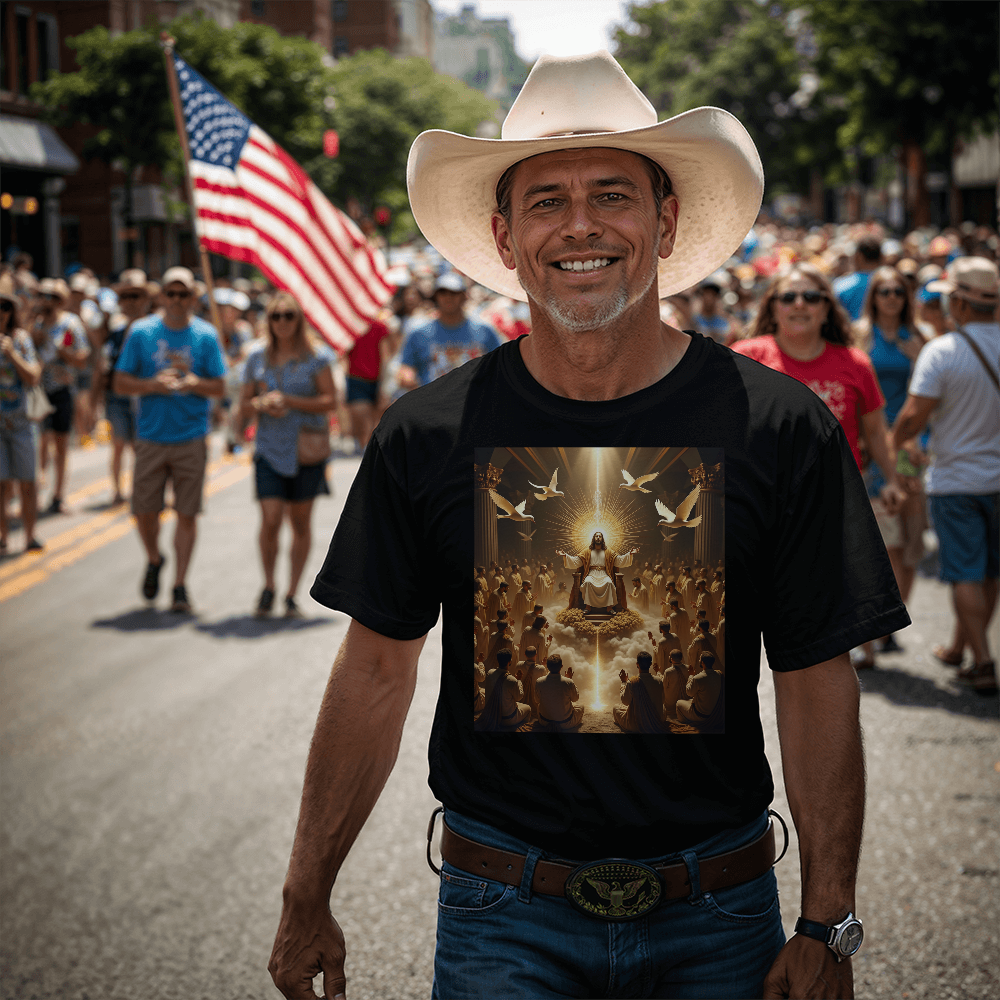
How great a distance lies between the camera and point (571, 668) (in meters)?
2.36

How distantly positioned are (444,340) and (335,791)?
785 centimetres

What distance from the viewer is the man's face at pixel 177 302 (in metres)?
9.21

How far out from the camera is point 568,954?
229 centimetres

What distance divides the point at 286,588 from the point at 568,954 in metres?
7.95

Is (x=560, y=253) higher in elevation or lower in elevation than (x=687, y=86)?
lower

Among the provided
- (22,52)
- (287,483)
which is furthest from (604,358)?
(22,52)

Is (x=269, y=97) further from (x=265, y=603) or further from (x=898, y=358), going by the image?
(x=898, y=358)

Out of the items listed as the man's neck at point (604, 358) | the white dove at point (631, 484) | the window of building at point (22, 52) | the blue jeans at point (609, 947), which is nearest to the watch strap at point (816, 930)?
the blue jeans at point (609, 947)

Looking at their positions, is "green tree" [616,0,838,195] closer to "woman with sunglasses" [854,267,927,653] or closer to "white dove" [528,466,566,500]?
"woman with sunglasses" [854,267,927,653]

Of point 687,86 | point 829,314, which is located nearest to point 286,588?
point 829,314

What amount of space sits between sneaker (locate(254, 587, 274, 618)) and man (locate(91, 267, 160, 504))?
11.3 ft

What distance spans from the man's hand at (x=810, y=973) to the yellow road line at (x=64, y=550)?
8447 millimetres

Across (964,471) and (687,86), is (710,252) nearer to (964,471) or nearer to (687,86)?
(964,471)

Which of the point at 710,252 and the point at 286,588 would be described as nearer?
the point at 710,252
